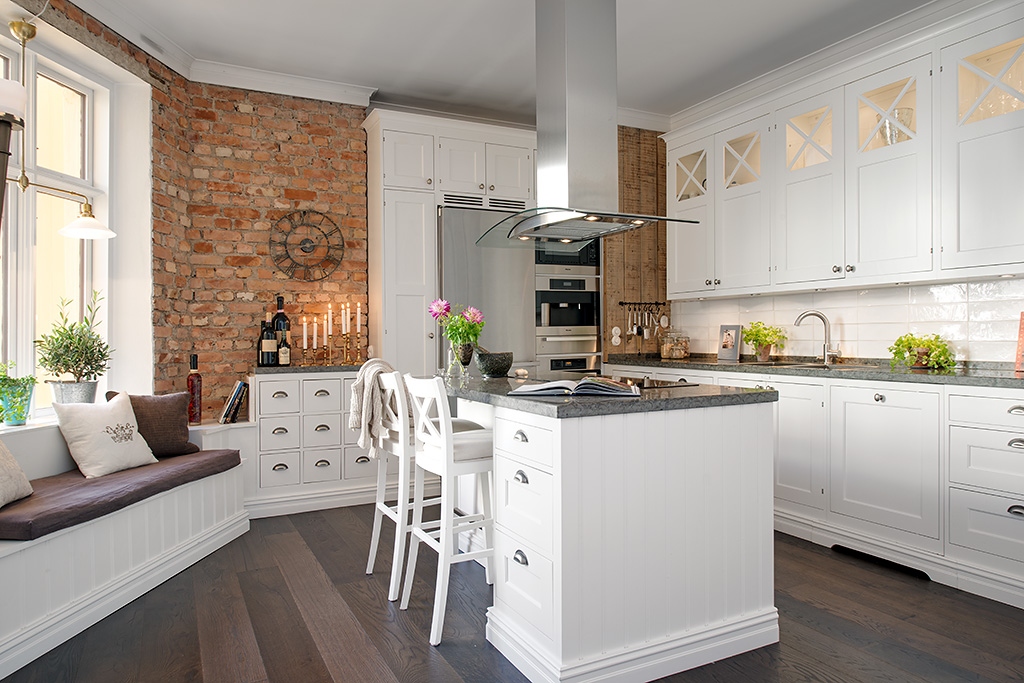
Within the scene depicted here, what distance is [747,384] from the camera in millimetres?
4055

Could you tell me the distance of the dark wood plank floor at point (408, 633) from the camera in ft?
7.32

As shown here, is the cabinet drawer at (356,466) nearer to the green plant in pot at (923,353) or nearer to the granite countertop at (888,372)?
the granite countertop at (888,372)

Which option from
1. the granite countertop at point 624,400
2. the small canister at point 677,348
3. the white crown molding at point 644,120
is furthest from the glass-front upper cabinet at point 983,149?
the white crown molding at point 644,120

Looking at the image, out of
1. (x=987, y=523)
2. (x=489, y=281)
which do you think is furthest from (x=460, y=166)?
(x=987, y=523)

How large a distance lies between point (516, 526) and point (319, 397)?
8.03ft

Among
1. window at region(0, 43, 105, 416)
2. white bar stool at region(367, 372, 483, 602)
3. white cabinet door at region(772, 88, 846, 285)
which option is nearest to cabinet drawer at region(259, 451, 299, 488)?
window at region(0, 43, 105, 416)

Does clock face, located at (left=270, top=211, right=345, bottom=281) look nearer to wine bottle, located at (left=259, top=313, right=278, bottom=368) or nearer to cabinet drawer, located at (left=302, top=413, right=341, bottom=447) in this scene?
wine bottle, located at (left=259, top=313, right=278, bottom=368)

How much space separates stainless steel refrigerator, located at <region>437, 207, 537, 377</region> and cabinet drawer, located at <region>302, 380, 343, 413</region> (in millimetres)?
768

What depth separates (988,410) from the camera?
112 inches

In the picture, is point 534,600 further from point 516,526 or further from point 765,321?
point 765,321

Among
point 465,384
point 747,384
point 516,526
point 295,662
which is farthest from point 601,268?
point 295,662

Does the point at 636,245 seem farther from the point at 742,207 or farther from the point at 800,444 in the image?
the point at 800,444

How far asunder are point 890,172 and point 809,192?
528mm

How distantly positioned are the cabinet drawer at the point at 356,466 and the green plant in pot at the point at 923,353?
328 centimetres
